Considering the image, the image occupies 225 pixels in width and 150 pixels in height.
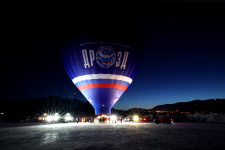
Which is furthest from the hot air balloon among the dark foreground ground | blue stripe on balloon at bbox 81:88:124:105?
the dark foreground ground

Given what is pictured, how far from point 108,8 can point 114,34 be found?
19.5 ft

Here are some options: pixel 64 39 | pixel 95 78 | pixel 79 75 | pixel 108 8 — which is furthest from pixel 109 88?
pixel 108 8

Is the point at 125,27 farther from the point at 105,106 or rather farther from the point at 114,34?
the point at 105,106

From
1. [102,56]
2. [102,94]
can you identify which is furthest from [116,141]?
[102,56]

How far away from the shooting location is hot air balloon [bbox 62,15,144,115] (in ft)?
97.6

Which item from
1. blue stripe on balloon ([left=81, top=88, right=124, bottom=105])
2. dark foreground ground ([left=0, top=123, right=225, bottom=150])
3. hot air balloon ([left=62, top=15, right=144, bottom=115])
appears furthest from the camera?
blue stripe on balloon ([left=81, top=88, right=124, bottom=105])

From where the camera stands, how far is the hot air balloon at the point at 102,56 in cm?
2975

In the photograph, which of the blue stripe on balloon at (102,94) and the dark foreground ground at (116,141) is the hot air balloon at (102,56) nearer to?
the blue stripe on balloon at (102,94)

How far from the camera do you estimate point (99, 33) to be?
3002cm

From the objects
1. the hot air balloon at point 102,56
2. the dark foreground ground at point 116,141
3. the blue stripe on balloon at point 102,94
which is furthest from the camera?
the blue stripe on balloon at point 102,94

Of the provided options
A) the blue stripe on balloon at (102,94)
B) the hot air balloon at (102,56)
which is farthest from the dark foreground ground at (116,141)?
the hot air balloon at (102,56)

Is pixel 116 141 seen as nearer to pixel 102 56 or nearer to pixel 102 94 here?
pixel 102 94

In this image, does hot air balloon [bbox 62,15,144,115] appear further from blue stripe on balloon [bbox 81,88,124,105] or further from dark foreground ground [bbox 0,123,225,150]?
dark foreground ground [bbox 0,123,225,150]

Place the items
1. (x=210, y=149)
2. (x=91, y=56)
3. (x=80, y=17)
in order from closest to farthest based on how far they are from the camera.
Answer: (x=210, y=149)
(x=91, y=56)
(x=80, y=17)
